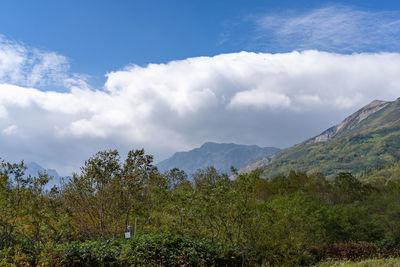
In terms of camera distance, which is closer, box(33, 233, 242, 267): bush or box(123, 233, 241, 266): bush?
box(33, 233, 242, 267): bush

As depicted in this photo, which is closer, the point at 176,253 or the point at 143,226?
the point at 176,253

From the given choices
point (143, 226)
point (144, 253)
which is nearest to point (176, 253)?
point (144, 253)

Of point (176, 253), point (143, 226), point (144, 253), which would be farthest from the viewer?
point (143, 226)

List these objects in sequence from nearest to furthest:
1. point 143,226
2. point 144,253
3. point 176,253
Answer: point 144,253 → point 176,253 → point 143,226

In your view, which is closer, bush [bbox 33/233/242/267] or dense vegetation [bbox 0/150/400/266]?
bush [bbox 33/233/242/267]

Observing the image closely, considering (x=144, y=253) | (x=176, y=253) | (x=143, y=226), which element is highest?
(x=144, y=253)

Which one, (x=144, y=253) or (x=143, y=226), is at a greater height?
(x=144, y=253)

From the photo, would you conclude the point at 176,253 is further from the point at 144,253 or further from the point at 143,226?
the point at 143,226

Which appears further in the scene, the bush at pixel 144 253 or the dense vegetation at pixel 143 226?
the dense vegetation at pixel 143 226

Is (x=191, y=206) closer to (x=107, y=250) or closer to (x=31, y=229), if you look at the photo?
(x=107, y=250)

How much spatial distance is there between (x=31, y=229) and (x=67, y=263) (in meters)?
6.50

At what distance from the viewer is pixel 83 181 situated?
21.1 m

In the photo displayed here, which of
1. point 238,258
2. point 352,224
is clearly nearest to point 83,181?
point 238,258

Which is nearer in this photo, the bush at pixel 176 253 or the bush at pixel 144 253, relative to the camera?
the bush at pixel 144 253
